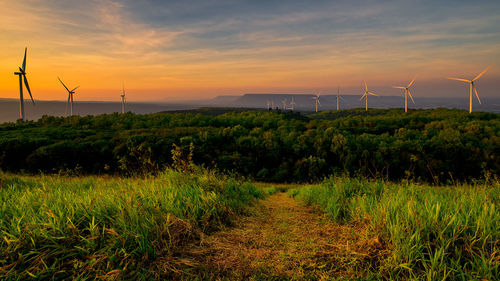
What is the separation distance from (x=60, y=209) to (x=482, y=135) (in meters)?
78.4

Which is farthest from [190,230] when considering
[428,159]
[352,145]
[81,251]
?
[428,159]

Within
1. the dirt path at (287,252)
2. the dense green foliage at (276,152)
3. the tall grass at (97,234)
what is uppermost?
the tall grass at (97,234)

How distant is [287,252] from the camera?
195 inches

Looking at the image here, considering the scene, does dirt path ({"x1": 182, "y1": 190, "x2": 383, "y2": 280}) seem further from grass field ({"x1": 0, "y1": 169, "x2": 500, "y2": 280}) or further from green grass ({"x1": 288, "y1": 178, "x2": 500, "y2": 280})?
green grass ({"x1": 288, "y1": 178, "x2": 500, "y2": 280})

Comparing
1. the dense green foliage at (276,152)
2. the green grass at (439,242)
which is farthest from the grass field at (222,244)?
the dense green foliage at (276,152)

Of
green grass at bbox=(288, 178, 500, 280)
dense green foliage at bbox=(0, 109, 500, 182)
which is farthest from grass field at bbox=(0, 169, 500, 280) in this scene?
dense green foliage at bbox=(0, 109, 500, 182)

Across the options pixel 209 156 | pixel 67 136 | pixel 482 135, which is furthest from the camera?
pixel 482 135

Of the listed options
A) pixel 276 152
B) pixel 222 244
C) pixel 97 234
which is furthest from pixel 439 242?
pixel 276 152

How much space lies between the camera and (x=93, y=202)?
17.5 ft

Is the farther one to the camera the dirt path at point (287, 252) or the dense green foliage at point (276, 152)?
the dense green foliage at point (276, 152)

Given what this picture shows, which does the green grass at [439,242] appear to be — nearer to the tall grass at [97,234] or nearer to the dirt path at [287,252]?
the dirt path at [287,252]

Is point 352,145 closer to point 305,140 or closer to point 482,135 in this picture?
point 305,140

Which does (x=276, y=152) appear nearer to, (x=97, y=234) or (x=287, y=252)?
(x=287, y=252)

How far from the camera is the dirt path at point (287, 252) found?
4.27 metres
